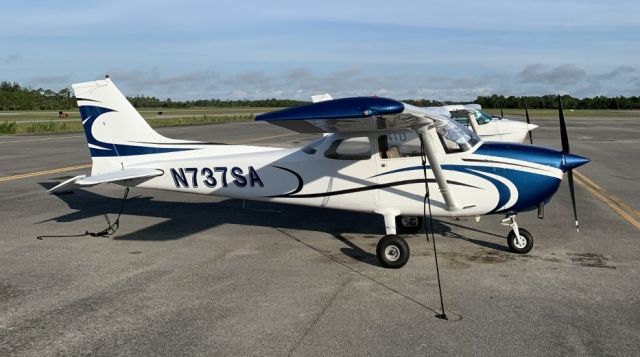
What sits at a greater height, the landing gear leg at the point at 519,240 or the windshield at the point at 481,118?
the windshield at the point at 481,118

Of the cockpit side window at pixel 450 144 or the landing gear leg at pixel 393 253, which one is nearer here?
the landing gear leg at pixel 393 253

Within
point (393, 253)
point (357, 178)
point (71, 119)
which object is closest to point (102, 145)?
point (357, 178)

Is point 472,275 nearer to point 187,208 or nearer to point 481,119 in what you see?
point 187,208

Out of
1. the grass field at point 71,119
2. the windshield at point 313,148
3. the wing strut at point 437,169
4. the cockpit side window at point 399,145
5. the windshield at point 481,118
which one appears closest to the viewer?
the wing strut at point 437,169

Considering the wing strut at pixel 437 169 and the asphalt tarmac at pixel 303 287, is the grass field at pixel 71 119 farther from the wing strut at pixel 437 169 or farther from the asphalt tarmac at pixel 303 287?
the wing strut at pixel 437 169

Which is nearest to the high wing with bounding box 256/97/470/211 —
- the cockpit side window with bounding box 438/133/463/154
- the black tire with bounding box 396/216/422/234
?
the cockpit side window with bounding box 438/133/463/154

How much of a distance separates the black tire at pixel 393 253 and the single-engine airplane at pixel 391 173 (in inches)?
0.5

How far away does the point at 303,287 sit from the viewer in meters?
6.38

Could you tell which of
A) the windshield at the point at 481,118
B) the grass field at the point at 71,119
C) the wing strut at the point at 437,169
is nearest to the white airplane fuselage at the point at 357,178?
the wing strut at the point at 437,169

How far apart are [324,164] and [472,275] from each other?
2.71 metres

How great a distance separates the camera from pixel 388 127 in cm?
722

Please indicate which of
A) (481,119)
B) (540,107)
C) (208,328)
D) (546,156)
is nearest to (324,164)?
(546,156)

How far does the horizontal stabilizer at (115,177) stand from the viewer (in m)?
7.92

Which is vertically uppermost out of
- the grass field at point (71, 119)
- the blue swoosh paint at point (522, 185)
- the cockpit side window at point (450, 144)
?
the grass field at point (71, 119)
